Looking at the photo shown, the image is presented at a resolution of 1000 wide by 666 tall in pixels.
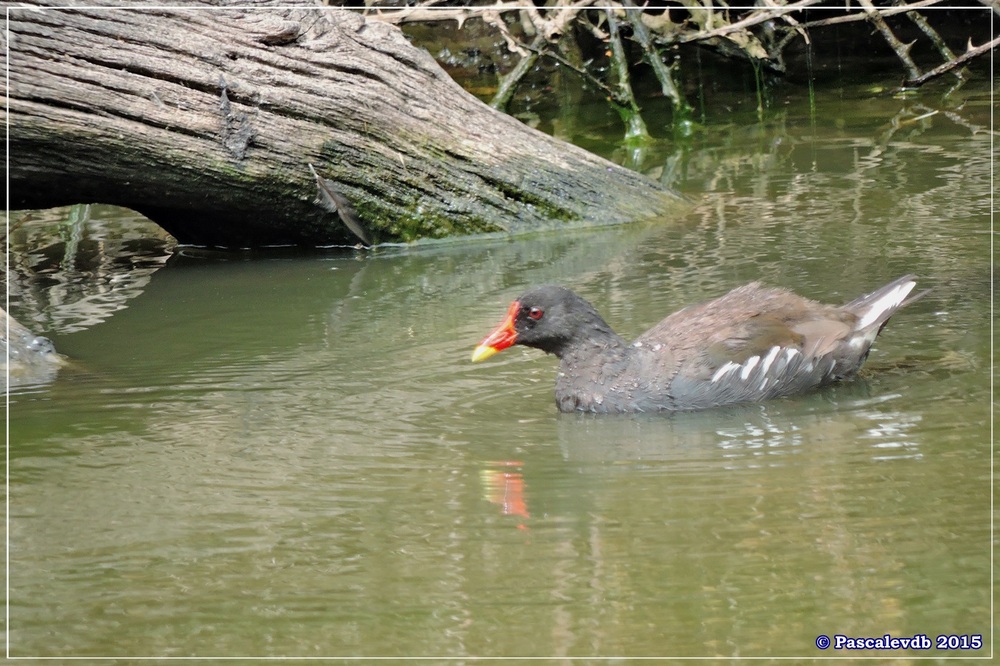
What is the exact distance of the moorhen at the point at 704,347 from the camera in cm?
604

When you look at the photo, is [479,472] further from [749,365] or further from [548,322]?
[749,365]

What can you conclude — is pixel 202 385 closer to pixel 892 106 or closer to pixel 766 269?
pixel 766 269

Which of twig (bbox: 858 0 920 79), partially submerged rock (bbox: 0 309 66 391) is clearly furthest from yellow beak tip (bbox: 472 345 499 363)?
twig (bbox: 858 0 920 79)

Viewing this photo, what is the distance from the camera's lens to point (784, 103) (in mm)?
14672

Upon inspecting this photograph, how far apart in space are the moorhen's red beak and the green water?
186 mm

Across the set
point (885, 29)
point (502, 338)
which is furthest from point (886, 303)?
point (885, 29)

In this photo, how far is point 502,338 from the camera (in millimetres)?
6383

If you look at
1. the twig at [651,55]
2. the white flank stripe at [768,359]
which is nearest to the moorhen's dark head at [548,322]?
the white flank stripe at [768,359]

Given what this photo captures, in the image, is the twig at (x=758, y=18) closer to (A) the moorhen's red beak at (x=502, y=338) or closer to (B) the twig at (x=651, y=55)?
(B) the twig at (x=651, y=55)

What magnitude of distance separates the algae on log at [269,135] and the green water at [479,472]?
25.6 inches

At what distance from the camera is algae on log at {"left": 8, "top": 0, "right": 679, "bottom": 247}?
28.8 feet

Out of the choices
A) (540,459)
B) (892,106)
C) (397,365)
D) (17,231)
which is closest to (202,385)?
(397,365)

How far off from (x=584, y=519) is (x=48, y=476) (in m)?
2.25

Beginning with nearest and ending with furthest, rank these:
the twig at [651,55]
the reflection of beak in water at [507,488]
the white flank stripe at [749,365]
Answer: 1. the reflection of beak in water at [507,488]
2. the white flank stripe at [749,365]
3. the twig at [651,55]
